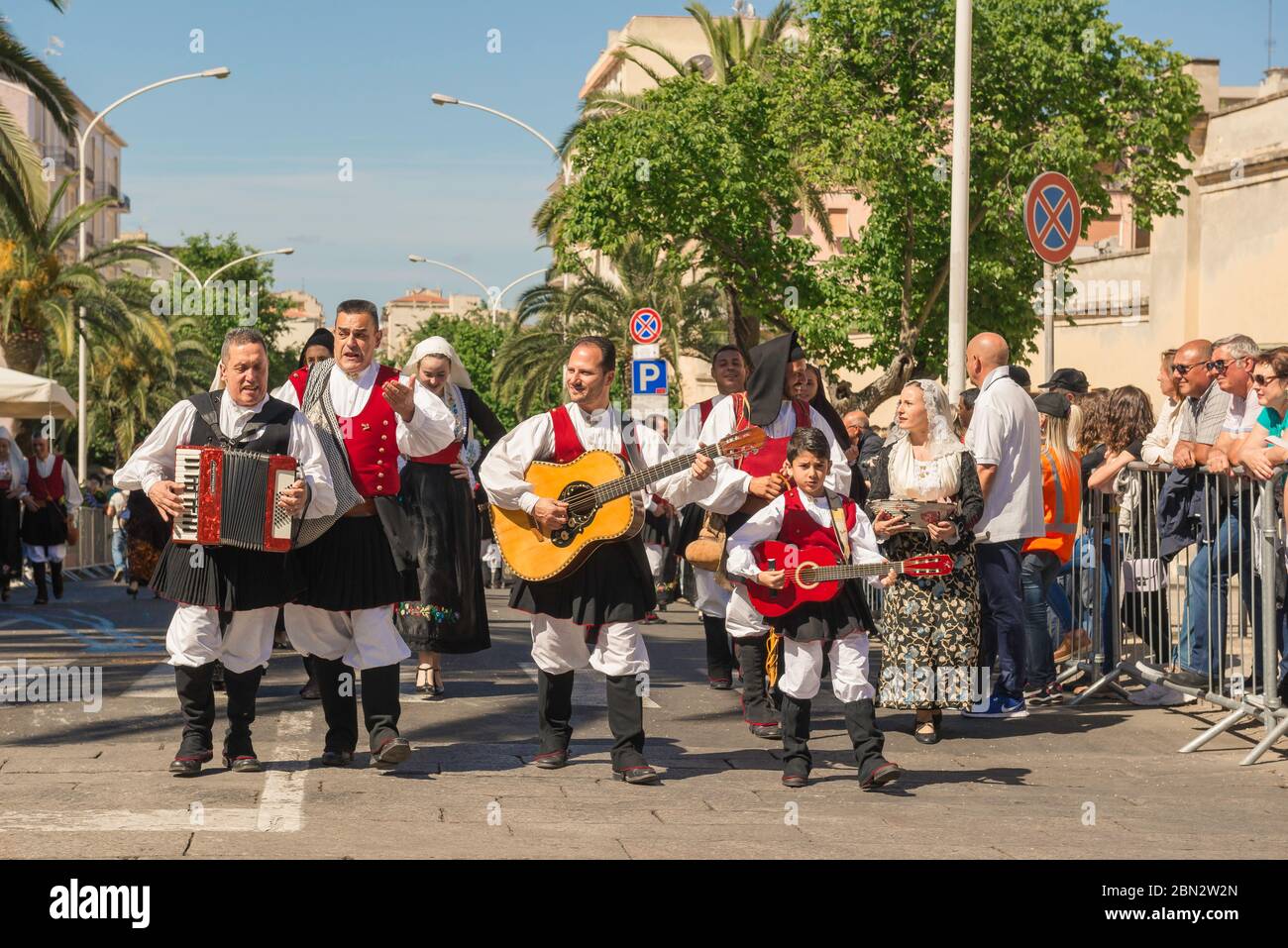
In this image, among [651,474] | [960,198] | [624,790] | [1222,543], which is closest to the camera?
[624,790]

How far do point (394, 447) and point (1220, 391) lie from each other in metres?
4.96

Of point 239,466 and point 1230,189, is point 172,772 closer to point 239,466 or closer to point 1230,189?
point 239,466

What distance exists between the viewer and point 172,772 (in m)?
8.11

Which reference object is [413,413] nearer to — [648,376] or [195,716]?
[195,716]

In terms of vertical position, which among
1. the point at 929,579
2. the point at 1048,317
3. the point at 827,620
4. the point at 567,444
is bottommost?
the point at 827,620

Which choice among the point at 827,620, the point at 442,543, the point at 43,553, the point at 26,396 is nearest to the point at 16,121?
the point at 26,396

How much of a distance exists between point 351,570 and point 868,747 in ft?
8.32

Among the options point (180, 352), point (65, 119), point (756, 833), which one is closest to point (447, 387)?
point (756, 833)

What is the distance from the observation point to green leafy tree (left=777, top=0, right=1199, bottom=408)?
2939 cm

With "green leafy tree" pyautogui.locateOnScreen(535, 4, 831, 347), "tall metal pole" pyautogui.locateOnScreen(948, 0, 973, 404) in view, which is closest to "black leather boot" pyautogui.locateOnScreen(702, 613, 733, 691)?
"tall metal pole" pyautogui.locateOnScreen(948, 0, 973, 404)

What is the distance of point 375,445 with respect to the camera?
8711mm

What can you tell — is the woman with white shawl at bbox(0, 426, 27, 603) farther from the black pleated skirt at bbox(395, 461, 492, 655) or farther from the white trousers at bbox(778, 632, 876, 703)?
the white trousers at bbox(778, 632, 876, 703)

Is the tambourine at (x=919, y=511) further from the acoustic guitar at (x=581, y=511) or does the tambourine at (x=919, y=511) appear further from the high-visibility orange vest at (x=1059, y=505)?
the high-visibility orange vest at (x=1059, y=505)

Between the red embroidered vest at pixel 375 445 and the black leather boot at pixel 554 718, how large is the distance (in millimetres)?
1185
